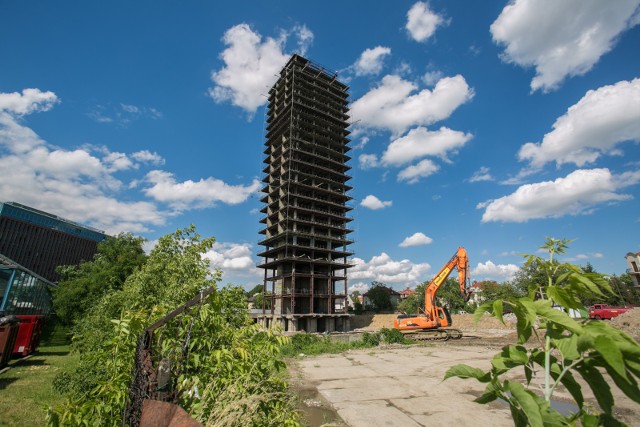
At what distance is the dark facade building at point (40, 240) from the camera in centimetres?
6588

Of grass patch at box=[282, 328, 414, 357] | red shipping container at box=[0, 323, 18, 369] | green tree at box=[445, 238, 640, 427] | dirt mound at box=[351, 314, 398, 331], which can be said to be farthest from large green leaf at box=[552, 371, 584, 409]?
dirt mound at box=[351, 314, 398, 331]

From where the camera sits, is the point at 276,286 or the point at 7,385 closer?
the point at 7,385

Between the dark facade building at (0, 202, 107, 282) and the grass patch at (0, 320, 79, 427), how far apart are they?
66.3m

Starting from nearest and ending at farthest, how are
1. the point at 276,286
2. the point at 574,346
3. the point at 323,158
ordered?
the point at 574,346 → the point at 276,286 → the point at 323,158

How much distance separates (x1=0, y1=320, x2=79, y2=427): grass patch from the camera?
25.9 ft

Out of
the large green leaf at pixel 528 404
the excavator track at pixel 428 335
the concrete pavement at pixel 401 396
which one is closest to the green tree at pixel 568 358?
the large green leaf at pixel 528 404

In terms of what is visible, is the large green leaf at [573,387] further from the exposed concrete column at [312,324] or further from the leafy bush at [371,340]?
the exposed concrete column at [312,324]

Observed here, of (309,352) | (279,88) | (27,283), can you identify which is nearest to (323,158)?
(279,88)

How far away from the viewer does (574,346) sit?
51.8 inches

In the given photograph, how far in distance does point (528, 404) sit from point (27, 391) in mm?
15327

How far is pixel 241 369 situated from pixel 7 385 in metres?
14.4

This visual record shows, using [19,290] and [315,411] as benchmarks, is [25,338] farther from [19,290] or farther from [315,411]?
[315,411]

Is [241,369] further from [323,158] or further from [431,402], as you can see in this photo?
[323,158]

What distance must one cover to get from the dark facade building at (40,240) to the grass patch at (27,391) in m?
66.3
